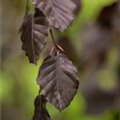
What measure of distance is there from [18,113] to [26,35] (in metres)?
2.41

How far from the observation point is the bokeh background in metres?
2.71

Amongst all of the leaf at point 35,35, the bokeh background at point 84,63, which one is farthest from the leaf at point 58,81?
the bokeh background at point 84,63

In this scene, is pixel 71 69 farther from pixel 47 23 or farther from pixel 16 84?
pixel 16 84

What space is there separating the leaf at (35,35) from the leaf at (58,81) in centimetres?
3

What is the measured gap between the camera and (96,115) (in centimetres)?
279

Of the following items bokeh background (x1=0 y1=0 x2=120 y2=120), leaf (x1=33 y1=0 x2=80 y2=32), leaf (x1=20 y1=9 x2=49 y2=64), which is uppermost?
leaf (x1=33 y1=0 x2=80 y2=32)

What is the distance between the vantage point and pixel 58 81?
105cm

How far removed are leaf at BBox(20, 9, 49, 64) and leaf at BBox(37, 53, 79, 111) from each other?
0.10 ft

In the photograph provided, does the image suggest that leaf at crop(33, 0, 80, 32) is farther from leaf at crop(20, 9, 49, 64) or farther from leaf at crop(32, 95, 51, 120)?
leaf at crop(32, 95, 51, 120)

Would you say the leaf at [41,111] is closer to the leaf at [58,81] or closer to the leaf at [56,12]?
the leaf at [58,81]

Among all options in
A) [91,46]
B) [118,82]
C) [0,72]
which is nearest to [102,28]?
[91,46]

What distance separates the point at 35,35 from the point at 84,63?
1.77 metres

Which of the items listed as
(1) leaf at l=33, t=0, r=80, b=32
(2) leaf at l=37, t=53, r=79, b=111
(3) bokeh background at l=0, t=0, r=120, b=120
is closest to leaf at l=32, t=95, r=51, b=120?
(2) leaf at l=37, t=53, r=79, b=111

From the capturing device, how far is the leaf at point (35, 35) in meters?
1.08
